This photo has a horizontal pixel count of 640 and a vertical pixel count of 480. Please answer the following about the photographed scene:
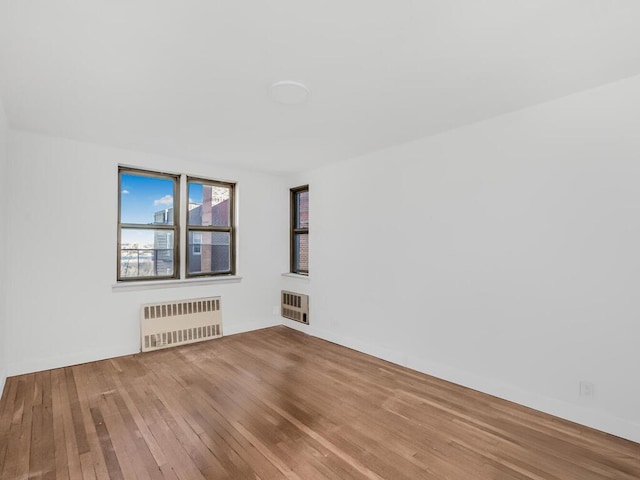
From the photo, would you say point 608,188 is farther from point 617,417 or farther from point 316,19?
point 316,19

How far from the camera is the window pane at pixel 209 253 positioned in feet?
15.2

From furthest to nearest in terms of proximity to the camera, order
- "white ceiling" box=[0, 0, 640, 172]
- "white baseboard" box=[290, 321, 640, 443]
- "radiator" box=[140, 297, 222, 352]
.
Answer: "radiator" box=[140, 297, 222, 352], "white baseboard" box=[290, 321, 640, 443], "white ceiling" box=[0, 0, 640, 172]

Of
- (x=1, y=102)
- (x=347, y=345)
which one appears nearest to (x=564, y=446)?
(x=347, y=345)

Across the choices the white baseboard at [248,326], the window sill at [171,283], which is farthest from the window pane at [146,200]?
the white baseboard at [248,326]

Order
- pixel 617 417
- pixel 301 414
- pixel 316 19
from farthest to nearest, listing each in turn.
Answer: pixel 301 414
pixel 617 417
pixel 316 19

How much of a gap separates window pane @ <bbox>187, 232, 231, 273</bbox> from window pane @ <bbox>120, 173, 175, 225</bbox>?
47cm

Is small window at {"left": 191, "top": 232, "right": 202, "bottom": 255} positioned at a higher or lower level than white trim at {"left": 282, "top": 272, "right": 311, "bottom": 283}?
higher

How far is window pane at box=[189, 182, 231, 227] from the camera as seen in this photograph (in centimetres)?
464

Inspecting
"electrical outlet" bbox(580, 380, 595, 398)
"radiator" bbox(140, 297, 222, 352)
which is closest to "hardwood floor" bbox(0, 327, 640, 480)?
"electrical outlet" bbox(580, 380, 595, 398)

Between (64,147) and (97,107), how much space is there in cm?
125

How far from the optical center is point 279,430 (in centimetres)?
234

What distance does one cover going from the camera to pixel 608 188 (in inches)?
92.7

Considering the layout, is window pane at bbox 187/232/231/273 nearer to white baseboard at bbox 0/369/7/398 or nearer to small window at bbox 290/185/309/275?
small window at bbox 290/185/309/275

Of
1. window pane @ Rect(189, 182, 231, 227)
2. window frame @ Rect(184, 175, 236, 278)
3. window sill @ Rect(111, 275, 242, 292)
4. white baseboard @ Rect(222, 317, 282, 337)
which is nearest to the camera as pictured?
window sill @ Rect(111, 275, 242, 292)
